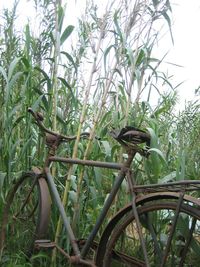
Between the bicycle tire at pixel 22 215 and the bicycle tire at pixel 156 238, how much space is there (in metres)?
0.56

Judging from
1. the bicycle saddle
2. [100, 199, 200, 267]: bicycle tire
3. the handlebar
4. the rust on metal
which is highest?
the handlebar

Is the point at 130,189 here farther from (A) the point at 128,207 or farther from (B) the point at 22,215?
(B) the point at 22,215

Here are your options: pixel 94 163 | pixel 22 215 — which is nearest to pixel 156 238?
pixel 94 163

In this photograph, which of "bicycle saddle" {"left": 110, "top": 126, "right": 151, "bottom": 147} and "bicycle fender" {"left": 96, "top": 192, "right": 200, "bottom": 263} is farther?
"bicycle saddle" {"left": 110, "top": 126, "right": 151, "bottom": 147}

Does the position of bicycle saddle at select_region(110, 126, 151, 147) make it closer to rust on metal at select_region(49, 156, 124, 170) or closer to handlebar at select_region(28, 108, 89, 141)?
rust on metal at select_region(49, 156, 124, 170)

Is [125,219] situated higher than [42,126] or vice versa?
[42,126]

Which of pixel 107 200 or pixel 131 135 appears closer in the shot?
pixel 131 135

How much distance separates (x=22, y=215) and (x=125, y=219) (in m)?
0.96

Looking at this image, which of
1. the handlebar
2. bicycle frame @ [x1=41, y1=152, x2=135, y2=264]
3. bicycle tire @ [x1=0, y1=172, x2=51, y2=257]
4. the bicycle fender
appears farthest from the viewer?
bicycle tire @ [x1=0, y1=172, x2=51, y2=257]

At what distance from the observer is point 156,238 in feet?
6.79

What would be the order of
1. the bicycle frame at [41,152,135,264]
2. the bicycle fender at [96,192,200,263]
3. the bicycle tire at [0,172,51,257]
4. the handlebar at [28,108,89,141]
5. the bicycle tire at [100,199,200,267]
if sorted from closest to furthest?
the bicycle fender at [96,192,200,263] < the bicycle tire at [100,199,200,267] < the bicycle frame at [41,152,135,264] < the handlebar at [28,108,89,141] < the bicycle tire at [0,172,51,257]

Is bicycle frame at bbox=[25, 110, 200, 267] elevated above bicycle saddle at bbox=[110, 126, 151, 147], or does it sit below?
below

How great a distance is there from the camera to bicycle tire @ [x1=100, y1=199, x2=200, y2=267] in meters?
1.92

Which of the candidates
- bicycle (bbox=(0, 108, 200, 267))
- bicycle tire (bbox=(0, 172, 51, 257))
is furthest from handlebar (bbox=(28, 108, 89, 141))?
bicycle tire (bbox=(0, 172, 51, 257))
